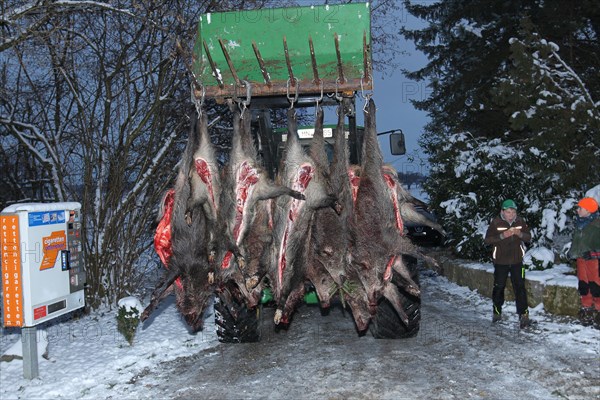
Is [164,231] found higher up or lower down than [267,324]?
higher up

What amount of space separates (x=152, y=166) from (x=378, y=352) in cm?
500

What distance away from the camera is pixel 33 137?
8.70 metres

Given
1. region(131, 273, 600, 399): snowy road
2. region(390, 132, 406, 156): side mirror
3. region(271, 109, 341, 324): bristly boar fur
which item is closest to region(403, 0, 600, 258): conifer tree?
region(131, 273, 600, 399): snowy road

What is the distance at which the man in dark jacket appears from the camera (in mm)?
7383

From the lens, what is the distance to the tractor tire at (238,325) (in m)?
6.47

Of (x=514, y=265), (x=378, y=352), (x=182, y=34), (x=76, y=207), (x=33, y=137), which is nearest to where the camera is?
(x=378, y=352)

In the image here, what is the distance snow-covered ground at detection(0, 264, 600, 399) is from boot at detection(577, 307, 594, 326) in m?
0.14

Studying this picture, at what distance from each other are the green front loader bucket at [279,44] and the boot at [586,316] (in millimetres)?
4817

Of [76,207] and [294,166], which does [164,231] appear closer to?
[294,166]

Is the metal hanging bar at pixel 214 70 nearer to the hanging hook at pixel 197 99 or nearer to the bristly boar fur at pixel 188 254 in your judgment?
the hanging hook at pixel 197 99

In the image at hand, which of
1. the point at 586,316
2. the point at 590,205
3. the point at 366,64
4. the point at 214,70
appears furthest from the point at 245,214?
the point at 590,205

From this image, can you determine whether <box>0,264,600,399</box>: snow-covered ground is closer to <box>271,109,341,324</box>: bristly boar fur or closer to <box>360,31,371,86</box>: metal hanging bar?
<box>271,109,341,324</box>: bristly boar fur

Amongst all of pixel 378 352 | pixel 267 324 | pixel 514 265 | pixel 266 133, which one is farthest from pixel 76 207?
pixel 514 265

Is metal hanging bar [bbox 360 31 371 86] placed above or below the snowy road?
above
